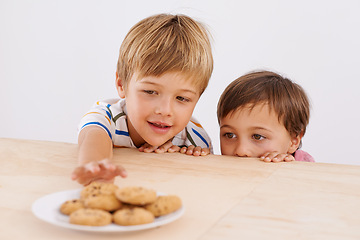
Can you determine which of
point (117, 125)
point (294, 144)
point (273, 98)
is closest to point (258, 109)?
point (273, 98)

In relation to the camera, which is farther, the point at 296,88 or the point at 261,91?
the point at 296,88

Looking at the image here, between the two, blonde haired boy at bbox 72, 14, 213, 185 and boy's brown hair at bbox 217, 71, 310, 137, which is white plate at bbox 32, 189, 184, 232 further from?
boy's brown hair at bbox 217, 71, 310, 137

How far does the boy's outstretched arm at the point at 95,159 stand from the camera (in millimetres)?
704

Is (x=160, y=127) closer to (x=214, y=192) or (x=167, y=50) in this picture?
(x=167, y=50)

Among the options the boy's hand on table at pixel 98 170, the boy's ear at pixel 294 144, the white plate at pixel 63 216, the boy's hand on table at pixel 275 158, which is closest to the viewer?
the white plate at pixel 63 216

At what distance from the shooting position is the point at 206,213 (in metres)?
0.68

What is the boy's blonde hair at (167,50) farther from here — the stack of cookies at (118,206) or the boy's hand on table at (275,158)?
the stack of cookies at (118,206)

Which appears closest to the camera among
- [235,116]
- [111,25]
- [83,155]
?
[83,155]

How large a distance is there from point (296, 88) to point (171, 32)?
0.52 meters

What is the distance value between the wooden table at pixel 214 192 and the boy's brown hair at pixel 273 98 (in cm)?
40

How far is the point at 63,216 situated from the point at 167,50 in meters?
0.76

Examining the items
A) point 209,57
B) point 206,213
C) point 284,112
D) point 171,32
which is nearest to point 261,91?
point 284,112

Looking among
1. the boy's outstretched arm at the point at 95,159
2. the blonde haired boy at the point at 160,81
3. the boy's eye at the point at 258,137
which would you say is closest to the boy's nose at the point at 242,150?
the boy's eye at the point at 258,137

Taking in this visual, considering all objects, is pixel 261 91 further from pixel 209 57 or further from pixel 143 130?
pixel 143 130
